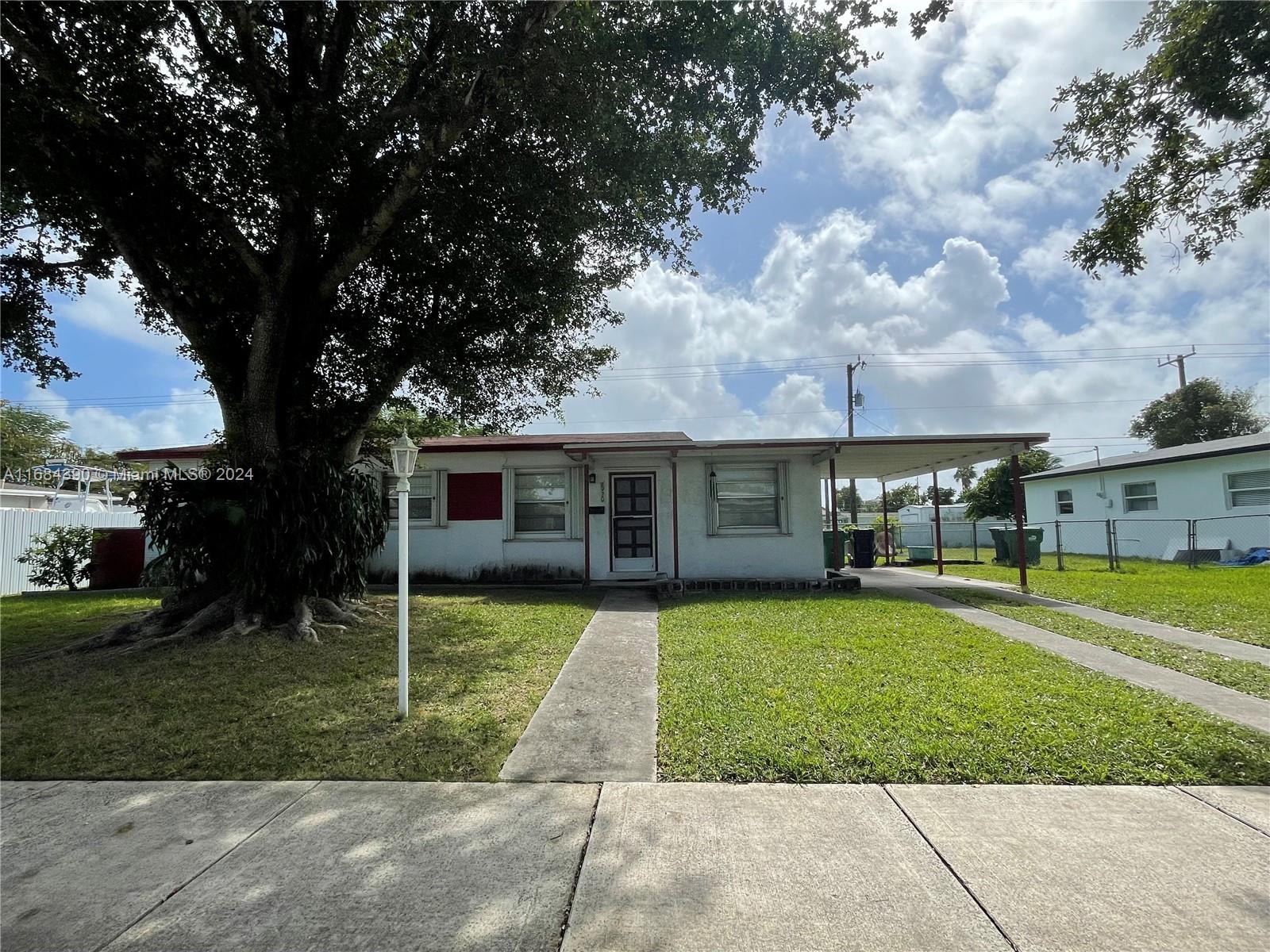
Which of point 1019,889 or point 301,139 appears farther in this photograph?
point 301,139

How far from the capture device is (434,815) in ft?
10.1

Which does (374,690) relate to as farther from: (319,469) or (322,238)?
(322,238)

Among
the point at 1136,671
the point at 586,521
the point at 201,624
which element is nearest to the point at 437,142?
the point at 201,624

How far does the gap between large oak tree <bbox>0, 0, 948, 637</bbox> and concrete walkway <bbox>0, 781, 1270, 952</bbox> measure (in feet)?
15.0

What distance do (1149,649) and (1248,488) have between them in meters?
13.6

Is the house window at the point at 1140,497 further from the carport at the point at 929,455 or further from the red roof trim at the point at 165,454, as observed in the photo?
the red roof trim at the point at 165,454

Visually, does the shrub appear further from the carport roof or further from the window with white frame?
the window with white frame

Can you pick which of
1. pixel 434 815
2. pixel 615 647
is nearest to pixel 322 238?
pixel 615 647

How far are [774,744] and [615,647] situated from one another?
9.96 ft

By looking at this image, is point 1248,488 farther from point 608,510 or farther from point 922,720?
point 922,720

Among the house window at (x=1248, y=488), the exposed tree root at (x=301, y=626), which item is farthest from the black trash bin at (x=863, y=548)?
the exposed tree root at (x=301, y=626)

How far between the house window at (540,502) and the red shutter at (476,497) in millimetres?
387

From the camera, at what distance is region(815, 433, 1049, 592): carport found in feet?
33.7

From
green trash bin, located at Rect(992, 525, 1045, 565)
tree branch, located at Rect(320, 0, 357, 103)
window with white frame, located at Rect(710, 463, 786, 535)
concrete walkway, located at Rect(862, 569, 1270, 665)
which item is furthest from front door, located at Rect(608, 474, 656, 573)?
green trash bin, located at Rect(992, 525, 1045, 565)
